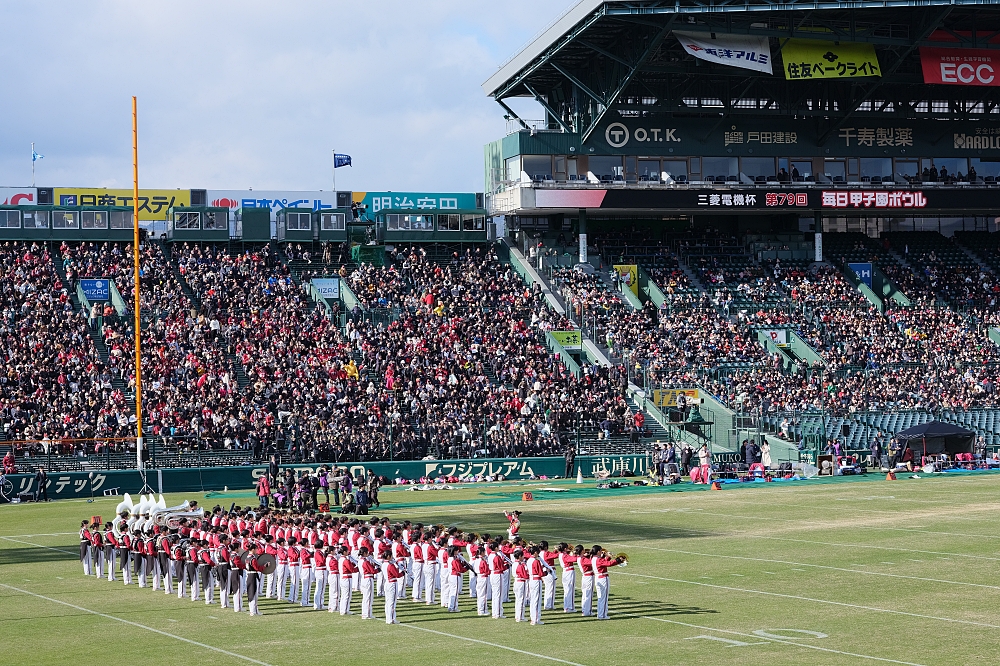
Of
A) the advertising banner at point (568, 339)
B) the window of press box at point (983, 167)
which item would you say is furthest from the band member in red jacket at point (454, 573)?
the window of press box at point (983, 167)

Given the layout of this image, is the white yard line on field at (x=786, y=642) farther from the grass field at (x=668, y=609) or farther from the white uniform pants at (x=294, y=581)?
the white uniform pants at (x=294, y=581)

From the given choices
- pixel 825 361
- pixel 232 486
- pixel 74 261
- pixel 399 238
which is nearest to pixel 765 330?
Result: pixel 825 361

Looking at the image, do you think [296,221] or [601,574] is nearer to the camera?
[601,574]

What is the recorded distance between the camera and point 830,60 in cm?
6334

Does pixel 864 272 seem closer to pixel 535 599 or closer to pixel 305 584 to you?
pixel 305 584

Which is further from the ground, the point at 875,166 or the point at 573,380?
the point at 875,166

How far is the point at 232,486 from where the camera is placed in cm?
4725

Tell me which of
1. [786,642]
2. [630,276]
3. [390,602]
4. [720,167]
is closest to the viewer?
[786,642]

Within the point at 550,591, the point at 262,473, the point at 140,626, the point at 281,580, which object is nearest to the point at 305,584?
the point at 281,580

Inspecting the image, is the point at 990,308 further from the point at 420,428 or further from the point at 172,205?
the point at 172,205

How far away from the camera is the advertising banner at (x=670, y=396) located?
55.8 m

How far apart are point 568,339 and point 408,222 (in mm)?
12943

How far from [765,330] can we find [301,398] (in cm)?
2251

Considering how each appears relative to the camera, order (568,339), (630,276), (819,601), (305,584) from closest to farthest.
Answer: (819,601)
(305,584)
(568,339)
(630,276)
